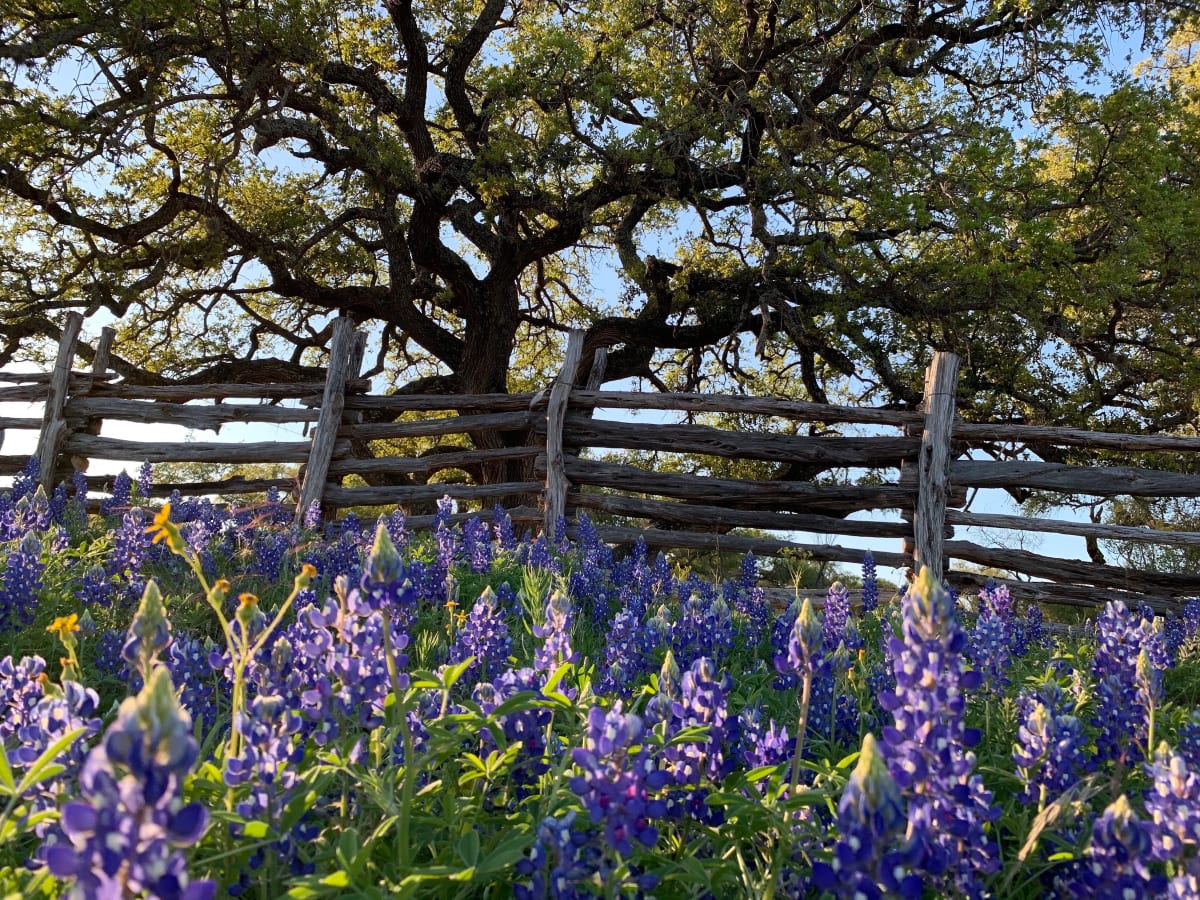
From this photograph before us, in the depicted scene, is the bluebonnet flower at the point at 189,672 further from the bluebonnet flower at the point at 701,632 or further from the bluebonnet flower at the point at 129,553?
the bluebonnet flower at the point at 129,553

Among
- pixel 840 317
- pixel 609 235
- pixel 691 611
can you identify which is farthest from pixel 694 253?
pixel 691 611

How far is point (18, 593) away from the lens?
2896mm

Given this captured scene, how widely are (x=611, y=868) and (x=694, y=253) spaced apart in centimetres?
1280

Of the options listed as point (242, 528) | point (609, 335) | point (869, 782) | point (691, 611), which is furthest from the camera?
point (609, 335)

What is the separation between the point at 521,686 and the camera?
176 cm

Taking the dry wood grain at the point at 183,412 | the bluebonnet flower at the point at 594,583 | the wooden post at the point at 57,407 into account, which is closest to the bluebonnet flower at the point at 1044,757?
the bluebonnet flower at the point at 594,583

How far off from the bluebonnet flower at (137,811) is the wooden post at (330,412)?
6.99 meters

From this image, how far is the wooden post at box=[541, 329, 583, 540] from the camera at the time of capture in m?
7.12

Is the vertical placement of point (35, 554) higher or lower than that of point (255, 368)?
lower

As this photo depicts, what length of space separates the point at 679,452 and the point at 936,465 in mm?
2061

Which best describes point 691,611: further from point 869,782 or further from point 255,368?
point 255,368

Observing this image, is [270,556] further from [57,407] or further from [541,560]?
[57,407]

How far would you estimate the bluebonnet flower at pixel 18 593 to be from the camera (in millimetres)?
2873

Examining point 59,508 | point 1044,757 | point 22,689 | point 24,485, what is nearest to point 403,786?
point 22,689
